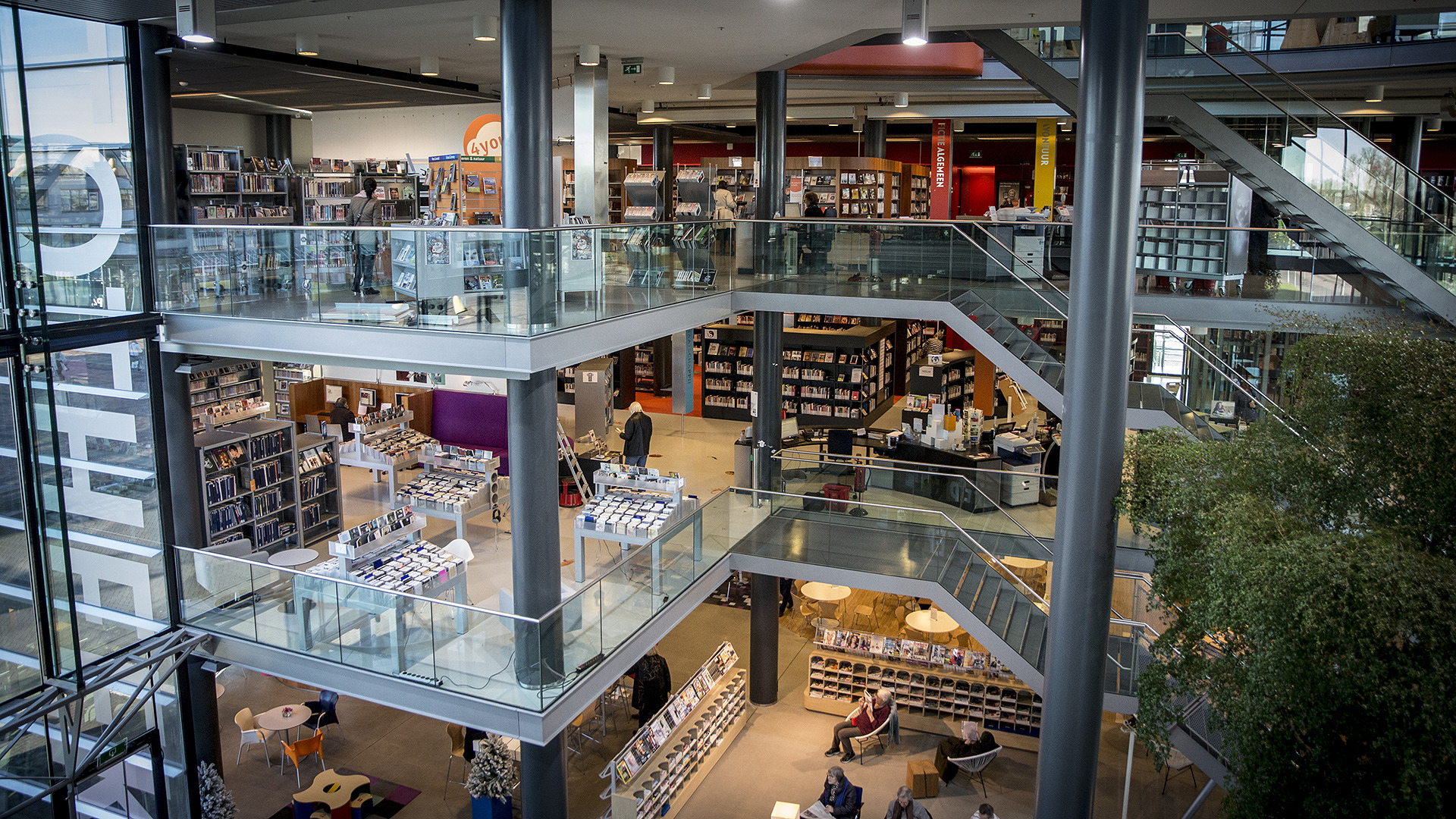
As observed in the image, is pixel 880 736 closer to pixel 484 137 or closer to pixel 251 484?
pixel 251 484

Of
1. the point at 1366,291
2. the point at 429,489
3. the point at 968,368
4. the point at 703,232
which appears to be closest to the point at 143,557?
the point at 429,489

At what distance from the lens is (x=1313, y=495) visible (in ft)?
18.1

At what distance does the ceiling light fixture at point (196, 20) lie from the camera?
6.49m

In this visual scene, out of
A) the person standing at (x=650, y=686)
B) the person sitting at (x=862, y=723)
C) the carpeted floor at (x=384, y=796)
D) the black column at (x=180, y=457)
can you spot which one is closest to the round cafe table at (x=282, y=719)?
the carpeted floor at (x=384, y=796)

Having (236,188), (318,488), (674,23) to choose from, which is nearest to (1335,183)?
(674,23)

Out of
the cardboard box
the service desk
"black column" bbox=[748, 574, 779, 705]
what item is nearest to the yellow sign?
the service desk

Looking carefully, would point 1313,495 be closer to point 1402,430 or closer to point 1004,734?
point 1402,430

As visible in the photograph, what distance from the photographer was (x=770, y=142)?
39.1ft

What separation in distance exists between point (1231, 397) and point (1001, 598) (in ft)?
9.13

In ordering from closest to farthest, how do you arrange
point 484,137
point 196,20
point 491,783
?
point 196,20 → point 491,783 → point 484,137

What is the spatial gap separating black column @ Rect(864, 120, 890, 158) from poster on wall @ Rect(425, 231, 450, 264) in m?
13.2

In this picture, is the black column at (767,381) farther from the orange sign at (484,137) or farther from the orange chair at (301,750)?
the orange chair at (301,750)

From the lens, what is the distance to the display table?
361 inches

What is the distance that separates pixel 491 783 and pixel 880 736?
461 cm
